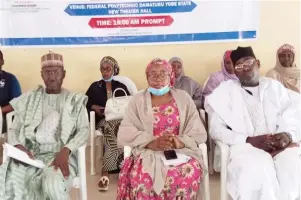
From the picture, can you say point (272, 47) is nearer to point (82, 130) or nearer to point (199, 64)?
point (199, 64)

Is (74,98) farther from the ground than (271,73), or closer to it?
closer to it

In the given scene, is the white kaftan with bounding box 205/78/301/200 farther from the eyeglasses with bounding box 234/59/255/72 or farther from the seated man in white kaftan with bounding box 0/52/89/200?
the seated man in white kaftan with bounding box 0/52/89/200

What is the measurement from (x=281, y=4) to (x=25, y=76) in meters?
3.26

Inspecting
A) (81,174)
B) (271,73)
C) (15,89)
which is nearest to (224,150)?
(81,174)

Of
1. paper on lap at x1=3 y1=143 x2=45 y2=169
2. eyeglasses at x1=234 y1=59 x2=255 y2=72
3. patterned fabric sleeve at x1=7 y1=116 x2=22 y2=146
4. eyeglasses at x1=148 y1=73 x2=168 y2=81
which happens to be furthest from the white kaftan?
patterned fabric sleeve at x1=7 y1=116 x2=22 y2=146

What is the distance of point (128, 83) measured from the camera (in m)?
4.52

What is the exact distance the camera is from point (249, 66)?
3.27 meters

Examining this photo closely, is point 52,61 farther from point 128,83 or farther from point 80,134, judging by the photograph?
point 128,83

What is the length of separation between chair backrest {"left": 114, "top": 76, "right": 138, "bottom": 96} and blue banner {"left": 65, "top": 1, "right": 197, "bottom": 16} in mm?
796

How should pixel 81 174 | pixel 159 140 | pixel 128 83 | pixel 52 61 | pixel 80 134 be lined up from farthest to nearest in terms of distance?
pixel 128 83 → pixel 52 61 → pixel 80 134 → pixel 81 174 → pixel 159 140

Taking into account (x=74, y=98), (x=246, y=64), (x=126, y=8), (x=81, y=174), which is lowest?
(x=81, y=174)

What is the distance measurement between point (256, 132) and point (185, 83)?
1540 millimetres

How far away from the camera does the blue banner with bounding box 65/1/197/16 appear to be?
4.71 meters

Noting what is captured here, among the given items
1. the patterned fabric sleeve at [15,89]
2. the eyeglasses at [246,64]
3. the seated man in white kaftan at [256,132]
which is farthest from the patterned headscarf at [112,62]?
the eyeglasses at [246,64]
